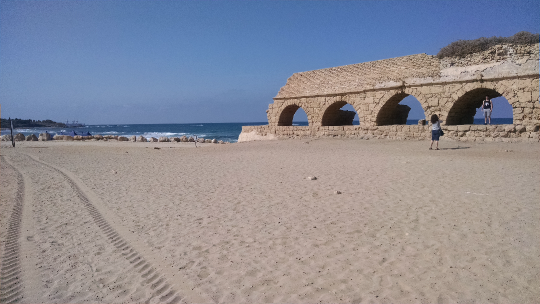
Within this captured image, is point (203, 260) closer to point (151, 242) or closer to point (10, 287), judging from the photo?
point (151, 242)

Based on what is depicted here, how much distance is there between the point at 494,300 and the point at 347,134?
592 inches

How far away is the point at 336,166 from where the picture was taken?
373 inches

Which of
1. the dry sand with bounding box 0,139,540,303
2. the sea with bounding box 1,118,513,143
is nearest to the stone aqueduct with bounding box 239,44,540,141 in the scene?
the dry sand with bounding box 0,139,540,303

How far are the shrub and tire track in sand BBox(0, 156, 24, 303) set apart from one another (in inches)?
610

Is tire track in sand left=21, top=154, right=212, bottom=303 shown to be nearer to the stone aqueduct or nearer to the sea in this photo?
the stone aqueduct

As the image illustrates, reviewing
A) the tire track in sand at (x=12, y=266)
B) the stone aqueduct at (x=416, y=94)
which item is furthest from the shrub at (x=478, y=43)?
the tire track in sand at (x=12, y=266)

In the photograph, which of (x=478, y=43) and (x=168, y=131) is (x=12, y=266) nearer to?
(x=478, y=43)

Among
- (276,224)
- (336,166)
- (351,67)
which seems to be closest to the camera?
(276,224)

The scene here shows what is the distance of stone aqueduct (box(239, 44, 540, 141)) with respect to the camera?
12289 mm

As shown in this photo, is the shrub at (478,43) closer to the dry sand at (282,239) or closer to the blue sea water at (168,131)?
the dry sand at (282,239)

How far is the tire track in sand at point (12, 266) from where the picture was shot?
3.13m

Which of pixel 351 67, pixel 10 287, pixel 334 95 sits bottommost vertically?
pixel 10 287

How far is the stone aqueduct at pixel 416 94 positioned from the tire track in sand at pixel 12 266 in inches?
573

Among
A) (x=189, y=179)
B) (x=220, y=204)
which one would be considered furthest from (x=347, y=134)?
(x=220, y=204)
